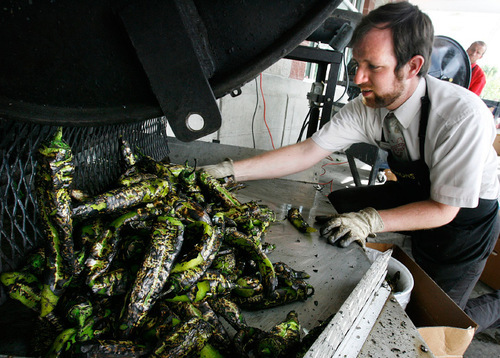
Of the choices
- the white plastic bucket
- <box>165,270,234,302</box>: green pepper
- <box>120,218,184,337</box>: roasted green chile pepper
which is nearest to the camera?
<box>120,218,184,337</box>: roasted green chile pepper

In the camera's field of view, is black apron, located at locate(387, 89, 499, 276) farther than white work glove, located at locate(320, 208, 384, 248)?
Yes

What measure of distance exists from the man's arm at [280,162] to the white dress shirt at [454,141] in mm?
585

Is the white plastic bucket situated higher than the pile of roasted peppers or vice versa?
the pile of roasted peppers

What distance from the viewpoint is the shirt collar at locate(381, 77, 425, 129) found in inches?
65.5

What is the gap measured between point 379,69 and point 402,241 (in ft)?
7.12

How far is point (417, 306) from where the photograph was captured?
4.56ft

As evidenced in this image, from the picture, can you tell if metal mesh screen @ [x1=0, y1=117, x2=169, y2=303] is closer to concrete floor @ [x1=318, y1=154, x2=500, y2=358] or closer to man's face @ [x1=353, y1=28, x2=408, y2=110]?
man's face @ [x1=353, y1=28, x2=408, y2=110]

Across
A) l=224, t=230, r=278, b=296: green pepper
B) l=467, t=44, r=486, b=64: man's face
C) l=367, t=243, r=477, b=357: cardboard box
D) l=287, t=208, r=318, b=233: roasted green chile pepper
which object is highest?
l=467, t=44, r=486, b=64: man's face

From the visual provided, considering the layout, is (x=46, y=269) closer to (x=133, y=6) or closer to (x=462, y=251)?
(x=133, y=6)

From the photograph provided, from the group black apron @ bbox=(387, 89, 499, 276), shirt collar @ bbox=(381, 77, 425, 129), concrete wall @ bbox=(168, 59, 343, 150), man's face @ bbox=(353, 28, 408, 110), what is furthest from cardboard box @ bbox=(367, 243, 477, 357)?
concrete wall @ bbox=(168, 59, 343, 150)

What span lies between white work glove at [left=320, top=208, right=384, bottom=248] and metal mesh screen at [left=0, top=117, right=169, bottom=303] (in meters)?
0.98

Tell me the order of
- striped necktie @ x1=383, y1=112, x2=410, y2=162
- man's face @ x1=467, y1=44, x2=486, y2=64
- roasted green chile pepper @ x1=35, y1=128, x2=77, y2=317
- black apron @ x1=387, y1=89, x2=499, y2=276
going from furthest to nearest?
man's face @ x1=467, y1=44, x2=486, y2=64
striped necktie @ x1=383, y1=112, x2=410, y2=162
black apron @ x1=387, y1=89, x2=499, y2=276
roasted green chile pepper @ x1=35, y1=128, x2=77, y2=317

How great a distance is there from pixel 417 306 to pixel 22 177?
5.33 feet

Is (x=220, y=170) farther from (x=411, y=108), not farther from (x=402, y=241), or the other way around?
(x=402, y=241)
